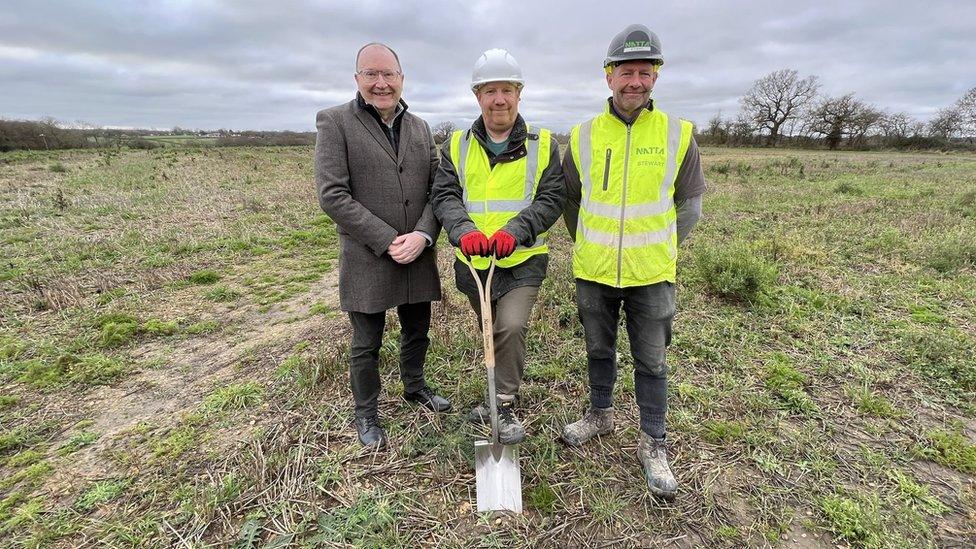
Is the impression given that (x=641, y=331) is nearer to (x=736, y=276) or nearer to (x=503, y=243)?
(x=503, y=243)

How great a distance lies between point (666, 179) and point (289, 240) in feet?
28.9

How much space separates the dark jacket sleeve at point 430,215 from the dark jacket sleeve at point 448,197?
83 millimetres

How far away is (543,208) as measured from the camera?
2867 mm

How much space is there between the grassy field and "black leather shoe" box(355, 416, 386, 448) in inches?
3.3

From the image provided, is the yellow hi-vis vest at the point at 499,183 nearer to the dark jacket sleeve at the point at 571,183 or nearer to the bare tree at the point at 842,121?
the dark jacket sleeve at the point at 571,183

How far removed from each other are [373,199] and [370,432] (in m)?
1.74

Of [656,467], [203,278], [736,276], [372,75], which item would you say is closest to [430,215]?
[372,75]

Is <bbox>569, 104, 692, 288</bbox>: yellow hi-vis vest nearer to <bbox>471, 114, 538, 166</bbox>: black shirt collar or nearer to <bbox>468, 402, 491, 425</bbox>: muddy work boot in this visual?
<bbox>471, 114, 538, 166</bbox>: black shirt collar

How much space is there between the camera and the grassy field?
9.16 ft

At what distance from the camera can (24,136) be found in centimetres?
3353

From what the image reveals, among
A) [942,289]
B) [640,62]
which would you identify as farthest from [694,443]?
[942,289]

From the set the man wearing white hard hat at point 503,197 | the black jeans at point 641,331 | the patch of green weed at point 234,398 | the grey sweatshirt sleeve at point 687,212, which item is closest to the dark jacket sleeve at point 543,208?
the man wearing white hard hat at point 503,197

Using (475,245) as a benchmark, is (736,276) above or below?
below

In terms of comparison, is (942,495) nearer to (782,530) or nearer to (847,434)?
(847,434)
